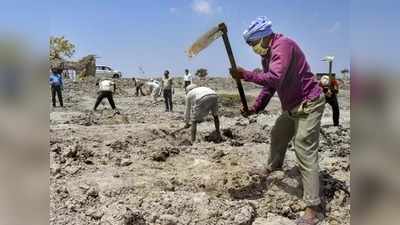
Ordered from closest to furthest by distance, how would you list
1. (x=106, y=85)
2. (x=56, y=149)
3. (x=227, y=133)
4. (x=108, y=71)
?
(x=56, y=149)
(x=227, y=133)
(x=108, y=71)
(x=106, y=85)

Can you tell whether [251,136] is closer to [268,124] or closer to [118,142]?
[268,124]

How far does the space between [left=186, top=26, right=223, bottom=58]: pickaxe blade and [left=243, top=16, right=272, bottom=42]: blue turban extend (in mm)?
222

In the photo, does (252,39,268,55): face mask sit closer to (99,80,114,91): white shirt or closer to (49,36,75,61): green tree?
(49,36,75,61): green tree

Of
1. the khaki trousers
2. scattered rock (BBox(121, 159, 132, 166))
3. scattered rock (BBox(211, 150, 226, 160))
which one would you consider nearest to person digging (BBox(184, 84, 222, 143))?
scattered rock (BBox(211, 150, 226, 160))

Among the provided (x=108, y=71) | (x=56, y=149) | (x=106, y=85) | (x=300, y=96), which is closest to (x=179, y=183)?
(x=56, y=149)

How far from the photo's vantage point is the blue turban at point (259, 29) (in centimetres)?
345

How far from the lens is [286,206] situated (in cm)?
365

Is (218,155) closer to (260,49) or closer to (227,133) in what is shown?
(260,49)

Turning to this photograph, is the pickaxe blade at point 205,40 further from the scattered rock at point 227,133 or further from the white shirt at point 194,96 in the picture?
the scattered rock at point 227,133

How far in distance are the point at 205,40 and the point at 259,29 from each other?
1.35 ft

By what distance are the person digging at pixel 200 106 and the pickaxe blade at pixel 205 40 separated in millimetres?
1800

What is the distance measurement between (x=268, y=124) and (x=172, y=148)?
1.63 metres

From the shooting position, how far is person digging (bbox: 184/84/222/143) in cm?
554

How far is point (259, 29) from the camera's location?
3.45 m
